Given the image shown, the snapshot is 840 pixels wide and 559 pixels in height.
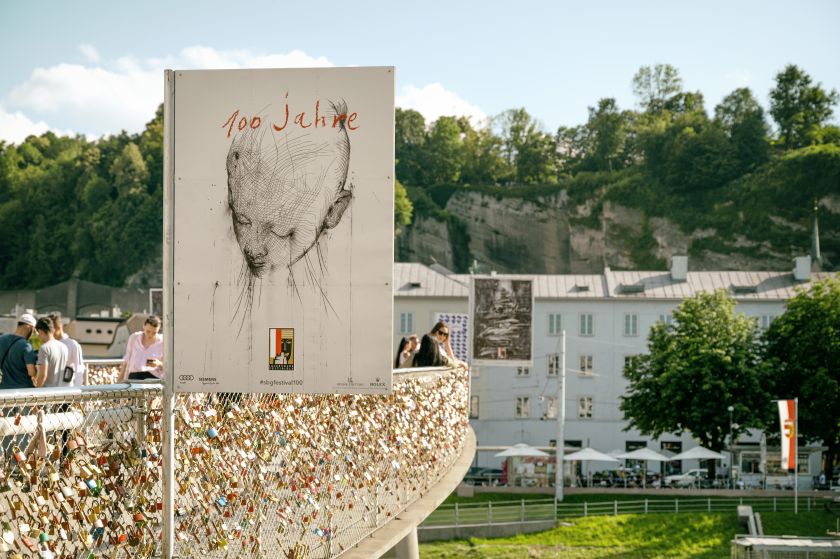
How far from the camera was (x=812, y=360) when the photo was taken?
5494cm

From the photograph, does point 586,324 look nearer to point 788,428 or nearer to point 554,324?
point 554,324

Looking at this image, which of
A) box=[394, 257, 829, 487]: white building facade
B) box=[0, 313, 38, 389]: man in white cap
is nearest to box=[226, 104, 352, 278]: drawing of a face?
box=[0, 313, 38, 389]: man in white cap

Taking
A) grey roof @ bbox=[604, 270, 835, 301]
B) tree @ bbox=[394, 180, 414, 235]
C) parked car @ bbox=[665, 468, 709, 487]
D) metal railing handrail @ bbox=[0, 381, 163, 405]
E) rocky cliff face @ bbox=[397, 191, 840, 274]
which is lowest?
parked car @ bbox=[665, 468, 709, 487]

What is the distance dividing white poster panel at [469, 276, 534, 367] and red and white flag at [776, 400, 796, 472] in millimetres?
16169

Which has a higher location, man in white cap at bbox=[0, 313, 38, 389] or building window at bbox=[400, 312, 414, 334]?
building window at bbox=[400, 312, 414, 334]

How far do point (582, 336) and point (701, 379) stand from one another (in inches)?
671

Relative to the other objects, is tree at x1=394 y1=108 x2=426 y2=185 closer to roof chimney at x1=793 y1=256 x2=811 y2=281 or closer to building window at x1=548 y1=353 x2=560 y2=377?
building window at x1=548 y1=353 x2=560 y2=377

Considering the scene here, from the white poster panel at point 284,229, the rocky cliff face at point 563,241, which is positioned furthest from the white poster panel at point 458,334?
the rocky cliff face at point 563,241

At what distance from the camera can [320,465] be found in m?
7.84

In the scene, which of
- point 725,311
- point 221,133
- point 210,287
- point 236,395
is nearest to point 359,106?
point 221,133

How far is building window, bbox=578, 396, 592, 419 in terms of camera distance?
229ft

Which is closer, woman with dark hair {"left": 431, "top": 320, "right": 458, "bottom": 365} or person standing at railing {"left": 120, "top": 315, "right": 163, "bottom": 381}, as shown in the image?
person standing at railing {"left": 120, "top": 315, "right": 163, "bottom": 381}

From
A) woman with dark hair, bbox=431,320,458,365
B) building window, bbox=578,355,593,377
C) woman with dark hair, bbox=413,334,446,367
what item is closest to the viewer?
woman with dark hair, bbox=413,334,446,367

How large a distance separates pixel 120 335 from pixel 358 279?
1512 inches
